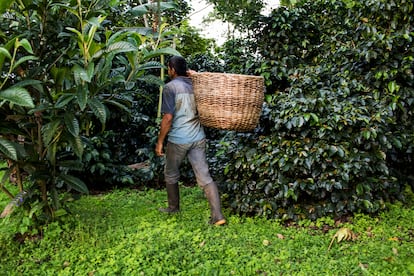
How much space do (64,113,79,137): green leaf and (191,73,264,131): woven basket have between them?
109cm

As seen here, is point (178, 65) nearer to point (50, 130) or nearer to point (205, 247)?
point (50, 130)

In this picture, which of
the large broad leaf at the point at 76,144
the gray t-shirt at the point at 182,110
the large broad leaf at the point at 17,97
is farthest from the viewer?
the gray t-shirt at the point at 182,110

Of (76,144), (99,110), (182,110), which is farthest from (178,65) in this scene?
(76,144)

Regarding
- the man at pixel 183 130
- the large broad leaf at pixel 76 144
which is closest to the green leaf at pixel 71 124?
the large broad leaf at pixel 76 144

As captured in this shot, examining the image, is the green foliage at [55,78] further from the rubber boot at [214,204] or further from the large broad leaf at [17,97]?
the rubber boot at [214,204]

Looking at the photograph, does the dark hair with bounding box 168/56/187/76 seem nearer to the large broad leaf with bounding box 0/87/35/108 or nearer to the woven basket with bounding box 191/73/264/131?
the woven basket with bounding box 191/73/264/131

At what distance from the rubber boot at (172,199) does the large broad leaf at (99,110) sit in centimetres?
129

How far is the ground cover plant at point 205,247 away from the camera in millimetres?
2662

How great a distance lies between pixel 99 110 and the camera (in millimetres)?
2568

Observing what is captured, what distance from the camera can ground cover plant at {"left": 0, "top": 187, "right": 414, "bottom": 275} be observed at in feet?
8.73

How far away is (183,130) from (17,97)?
154 centimetres

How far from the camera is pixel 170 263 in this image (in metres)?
2.70

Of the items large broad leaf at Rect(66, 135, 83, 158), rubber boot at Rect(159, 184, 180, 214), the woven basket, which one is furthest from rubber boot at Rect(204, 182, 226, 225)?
large broad leaf at Rect(66, 135, 83, 158)

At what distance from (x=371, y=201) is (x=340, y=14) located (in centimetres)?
239
